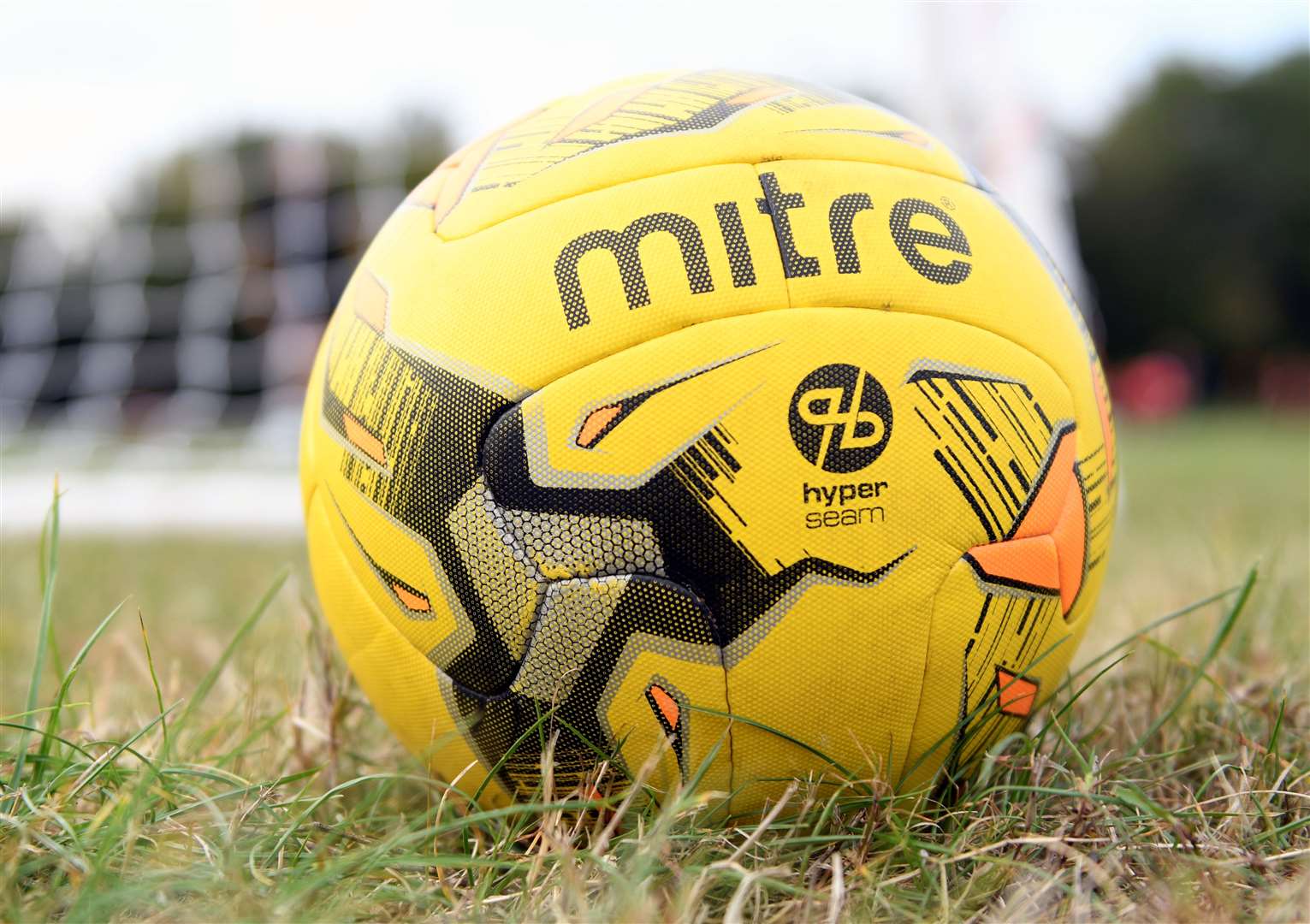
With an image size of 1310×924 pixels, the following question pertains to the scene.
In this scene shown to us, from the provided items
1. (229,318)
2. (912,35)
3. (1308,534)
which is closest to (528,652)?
(1308,534)

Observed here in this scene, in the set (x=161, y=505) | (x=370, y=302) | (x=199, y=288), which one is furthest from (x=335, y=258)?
(x=370, y=302)

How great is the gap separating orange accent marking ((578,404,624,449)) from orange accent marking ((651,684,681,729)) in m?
0.28

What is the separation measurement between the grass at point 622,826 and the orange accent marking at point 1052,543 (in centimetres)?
14

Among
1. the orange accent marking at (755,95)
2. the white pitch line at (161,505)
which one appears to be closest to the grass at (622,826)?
the orange accent marking at (755,95)

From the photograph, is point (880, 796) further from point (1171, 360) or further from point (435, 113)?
point (1171, 360)

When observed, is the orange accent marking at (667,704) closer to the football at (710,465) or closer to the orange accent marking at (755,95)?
the football at (710,465)

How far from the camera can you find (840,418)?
4.12 ft

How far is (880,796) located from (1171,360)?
2915cm

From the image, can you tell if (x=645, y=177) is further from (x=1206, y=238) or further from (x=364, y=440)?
(x=1206, y=238)

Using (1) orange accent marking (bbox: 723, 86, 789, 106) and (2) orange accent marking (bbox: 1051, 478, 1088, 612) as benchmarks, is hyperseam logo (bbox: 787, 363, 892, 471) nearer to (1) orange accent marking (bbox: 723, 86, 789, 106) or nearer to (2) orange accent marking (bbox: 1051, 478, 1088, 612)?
(2) orange accent marking (bbox: 1051, 478, 1088, 612)

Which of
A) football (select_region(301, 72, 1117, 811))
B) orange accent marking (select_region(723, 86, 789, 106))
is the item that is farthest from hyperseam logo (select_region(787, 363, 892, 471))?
orange accent marking (select_region(723, 86, 789, 106))

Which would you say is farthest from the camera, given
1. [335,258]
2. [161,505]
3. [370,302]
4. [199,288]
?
[335,258]

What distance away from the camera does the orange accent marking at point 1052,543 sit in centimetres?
134

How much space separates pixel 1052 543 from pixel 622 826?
61cm
